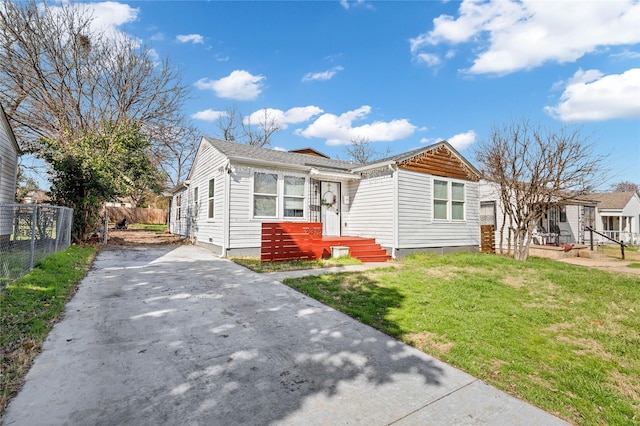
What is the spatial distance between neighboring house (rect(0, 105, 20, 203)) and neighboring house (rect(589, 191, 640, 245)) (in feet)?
111

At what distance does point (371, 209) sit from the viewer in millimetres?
10914

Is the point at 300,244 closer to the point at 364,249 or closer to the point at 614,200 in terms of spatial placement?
the point at 364,249

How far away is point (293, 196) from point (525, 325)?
7707 mm

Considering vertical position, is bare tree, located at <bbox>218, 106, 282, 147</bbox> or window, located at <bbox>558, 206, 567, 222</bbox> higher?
bare tree, located at <bbox>218, 106, 282, 147</bbox>

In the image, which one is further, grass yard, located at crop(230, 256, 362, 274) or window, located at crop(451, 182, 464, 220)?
window, located at crop(451, 182, 464, 220)

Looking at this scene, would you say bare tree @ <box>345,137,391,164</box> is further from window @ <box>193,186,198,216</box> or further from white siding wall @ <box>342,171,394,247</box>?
white siding wall @ <box>342,171,394,247</box>

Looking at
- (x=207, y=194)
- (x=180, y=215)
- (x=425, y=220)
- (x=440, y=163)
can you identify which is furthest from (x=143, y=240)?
(x=440, y=163)

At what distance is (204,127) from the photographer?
32.2 meters

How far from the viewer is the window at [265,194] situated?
986cm

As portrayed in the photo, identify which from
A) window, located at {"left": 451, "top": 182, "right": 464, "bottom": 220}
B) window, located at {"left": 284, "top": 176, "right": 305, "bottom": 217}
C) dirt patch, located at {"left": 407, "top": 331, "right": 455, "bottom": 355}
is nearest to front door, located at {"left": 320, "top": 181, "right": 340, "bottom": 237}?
window, located at {"left": 284, "top": 176, "right": 305, "bottom": 217}

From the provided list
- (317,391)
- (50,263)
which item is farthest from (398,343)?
(50,263)

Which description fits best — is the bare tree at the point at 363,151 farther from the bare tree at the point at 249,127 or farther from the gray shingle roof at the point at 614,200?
the gray shingle roof at the point at 614,200

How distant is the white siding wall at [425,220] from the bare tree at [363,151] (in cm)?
2423

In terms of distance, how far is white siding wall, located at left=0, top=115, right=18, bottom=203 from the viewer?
1058 cm
